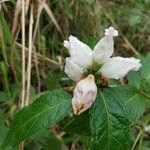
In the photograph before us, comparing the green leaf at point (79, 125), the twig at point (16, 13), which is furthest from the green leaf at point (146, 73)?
the twig at point (16, 13)

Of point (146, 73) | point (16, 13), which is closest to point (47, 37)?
point (16, 13)

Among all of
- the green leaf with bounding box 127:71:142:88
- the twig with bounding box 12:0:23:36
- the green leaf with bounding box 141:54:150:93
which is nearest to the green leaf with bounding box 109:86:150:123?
the green leaf with bounding box 141:54:150:93

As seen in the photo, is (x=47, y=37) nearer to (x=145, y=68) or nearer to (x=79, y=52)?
(x=145, y=68)

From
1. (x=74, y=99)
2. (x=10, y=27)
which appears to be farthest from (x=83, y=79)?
(x=10, y=27)

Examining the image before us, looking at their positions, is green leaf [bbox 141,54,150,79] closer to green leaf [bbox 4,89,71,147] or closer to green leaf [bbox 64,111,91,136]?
green leaf [bbox 64,111,91,136]

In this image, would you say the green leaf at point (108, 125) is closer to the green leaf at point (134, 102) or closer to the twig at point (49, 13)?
the green leaf at point (134, 102)

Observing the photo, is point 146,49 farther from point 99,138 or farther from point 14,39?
point 99,138
